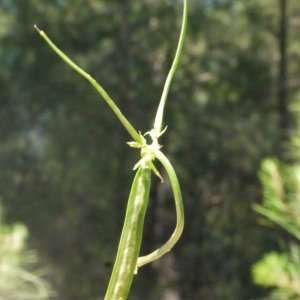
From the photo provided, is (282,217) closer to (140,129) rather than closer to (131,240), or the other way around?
(131,240)

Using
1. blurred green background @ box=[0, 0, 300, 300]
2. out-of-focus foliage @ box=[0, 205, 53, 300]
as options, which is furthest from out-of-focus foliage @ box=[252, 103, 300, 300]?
blurred green background @ box=[0, 0, 300, 300]

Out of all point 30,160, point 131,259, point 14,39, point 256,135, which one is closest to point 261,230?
point 256,135

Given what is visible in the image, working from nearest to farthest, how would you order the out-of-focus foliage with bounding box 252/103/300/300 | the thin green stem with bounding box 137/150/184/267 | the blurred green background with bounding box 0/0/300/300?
the thin green stem with bounding box 137/150/184/267
the out-of-focus foliage with bounding box 252/103/300/300
the blurred green background with bounding box 0/0/300/300

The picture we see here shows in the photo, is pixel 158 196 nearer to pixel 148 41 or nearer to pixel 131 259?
pixel 148 41

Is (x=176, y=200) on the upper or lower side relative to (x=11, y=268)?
lower

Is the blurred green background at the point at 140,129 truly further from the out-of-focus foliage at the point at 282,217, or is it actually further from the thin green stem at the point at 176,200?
the thin green stem at the point at 176,200

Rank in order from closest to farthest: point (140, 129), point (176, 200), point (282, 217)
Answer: point (176, 200), point (282, 217), point (140, 129)

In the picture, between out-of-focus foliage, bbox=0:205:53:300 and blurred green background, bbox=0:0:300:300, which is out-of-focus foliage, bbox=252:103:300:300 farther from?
blurred green background, bbox=0:0:300:300

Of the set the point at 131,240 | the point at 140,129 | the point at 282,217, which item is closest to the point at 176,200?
the point at 131,240

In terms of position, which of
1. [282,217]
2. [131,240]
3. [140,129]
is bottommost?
[131,240]
